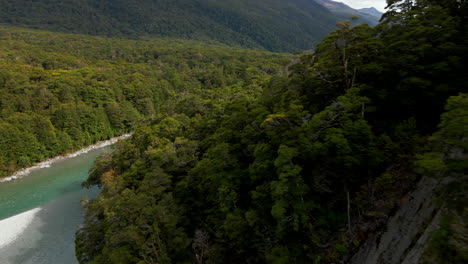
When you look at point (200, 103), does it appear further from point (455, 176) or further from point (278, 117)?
point (455, 176)

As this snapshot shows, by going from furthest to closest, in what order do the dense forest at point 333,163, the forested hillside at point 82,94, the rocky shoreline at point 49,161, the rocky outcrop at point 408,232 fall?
the forested hillside at point 82,94
the rocky shoreline at point 49,161
the dense forest at point 333,163
the rocky outcrop at point 408,232

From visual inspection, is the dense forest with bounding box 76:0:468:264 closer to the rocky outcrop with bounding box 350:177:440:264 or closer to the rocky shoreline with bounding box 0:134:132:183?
the rocky outcrop with bounding box 350:177:440:264

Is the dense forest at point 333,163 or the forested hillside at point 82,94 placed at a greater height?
the dense forest at point 333,163

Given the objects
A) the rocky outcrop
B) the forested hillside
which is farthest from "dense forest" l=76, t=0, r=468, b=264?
the forested hillside

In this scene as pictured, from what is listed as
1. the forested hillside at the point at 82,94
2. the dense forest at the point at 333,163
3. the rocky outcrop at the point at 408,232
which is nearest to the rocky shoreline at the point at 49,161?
the forested hillside at the point at 82,94

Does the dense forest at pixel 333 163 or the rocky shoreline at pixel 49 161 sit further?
the rocky shoreline at pixel 49 161

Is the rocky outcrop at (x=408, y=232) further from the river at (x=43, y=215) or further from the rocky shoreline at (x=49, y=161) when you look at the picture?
the rocky shoreline at (x=49, y=161)

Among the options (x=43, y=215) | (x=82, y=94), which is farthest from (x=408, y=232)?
(x=82, y=94)
